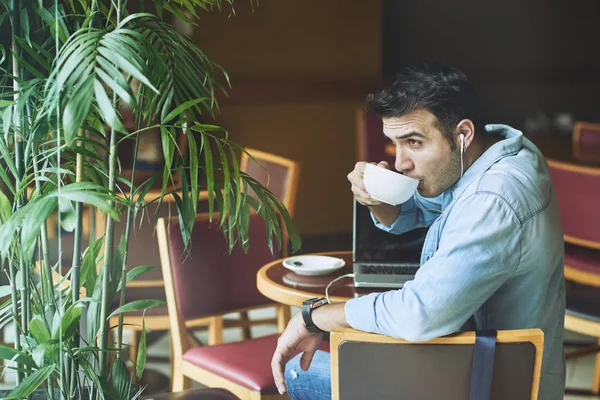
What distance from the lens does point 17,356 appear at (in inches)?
60.5

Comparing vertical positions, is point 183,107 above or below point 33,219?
above

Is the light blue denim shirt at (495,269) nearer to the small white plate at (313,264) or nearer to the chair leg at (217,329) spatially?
the small white plate at (313,264)

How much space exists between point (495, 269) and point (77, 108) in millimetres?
782

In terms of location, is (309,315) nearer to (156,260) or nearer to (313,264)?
(313,264)

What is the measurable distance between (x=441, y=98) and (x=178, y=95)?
21.1 inches

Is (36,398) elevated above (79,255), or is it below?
below

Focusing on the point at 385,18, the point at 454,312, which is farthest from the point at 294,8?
the point at 454,312

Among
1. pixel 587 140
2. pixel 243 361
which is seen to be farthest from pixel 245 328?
pixel 587 140

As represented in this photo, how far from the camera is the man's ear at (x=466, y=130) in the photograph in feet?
5.64

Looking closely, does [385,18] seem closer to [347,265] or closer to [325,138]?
[325,138]

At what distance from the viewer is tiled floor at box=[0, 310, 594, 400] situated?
3252 millimetres

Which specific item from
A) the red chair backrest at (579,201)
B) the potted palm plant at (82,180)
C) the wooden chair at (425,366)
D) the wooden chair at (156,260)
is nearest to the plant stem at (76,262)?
the potted palm plant at (82,180)

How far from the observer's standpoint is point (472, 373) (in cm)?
142

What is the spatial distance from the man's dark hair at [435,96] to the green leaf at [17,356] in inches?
34.1
